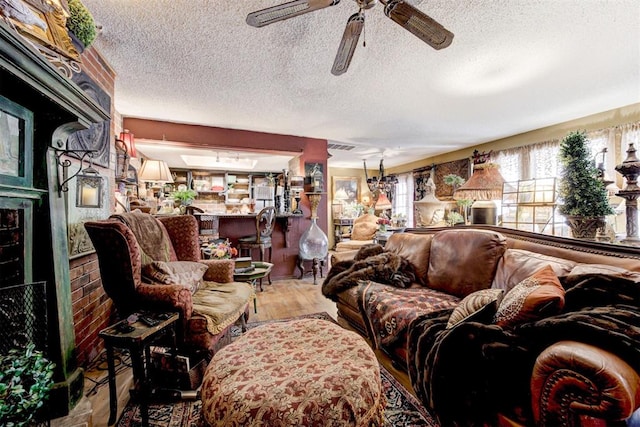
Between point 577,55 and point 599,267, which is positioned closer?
point 599,267

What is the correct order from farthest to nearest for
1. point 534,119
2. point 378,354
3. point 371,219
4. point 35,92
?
point 371,219 < point 534,119 < point 378,354 < point 35,92

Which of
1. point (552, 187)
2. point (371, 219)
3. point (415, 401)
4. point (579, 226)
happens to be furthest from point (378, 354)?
point (371, 219)

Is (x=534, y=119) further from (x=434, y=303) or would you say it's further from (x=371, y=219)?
(x=434, y=303)

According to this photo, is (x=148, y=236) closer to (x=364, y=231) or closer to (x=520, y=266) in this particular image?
(x=520, y=266)

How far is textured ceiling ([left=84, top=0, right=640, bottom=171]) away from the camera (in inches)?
70.5

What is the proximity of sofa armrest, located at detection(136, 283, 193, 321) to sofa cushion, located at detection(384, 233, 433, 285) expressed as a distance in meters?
1.84

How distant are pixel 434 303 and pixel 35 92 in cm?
232

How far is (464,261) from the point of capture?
2.08 metres

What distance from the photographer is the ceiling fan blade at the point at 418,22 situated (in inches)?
53.3

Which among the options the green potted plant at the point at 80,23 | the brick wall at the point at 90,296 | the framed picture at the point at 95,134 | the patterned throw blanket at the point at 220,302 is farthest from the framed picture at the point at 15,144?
the patterned throw blanket at the point at 220,302

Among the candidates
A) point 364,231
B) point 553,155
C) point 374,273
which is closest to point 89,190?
point 374,273

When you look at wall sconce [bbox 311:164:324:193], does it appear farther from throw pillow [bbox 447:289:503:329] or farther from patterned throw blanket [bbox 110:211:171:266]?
throw pillow [bbox 447:289:503:329]

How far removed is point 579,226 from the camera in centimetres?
174

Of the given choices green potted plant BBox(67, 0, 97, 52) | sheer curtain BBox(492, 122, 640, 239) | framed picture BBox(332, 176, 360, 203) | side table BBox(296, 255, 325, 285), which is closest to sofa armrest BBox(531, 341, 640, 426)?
green potted plant BBox(67, 0, 97, 52)
